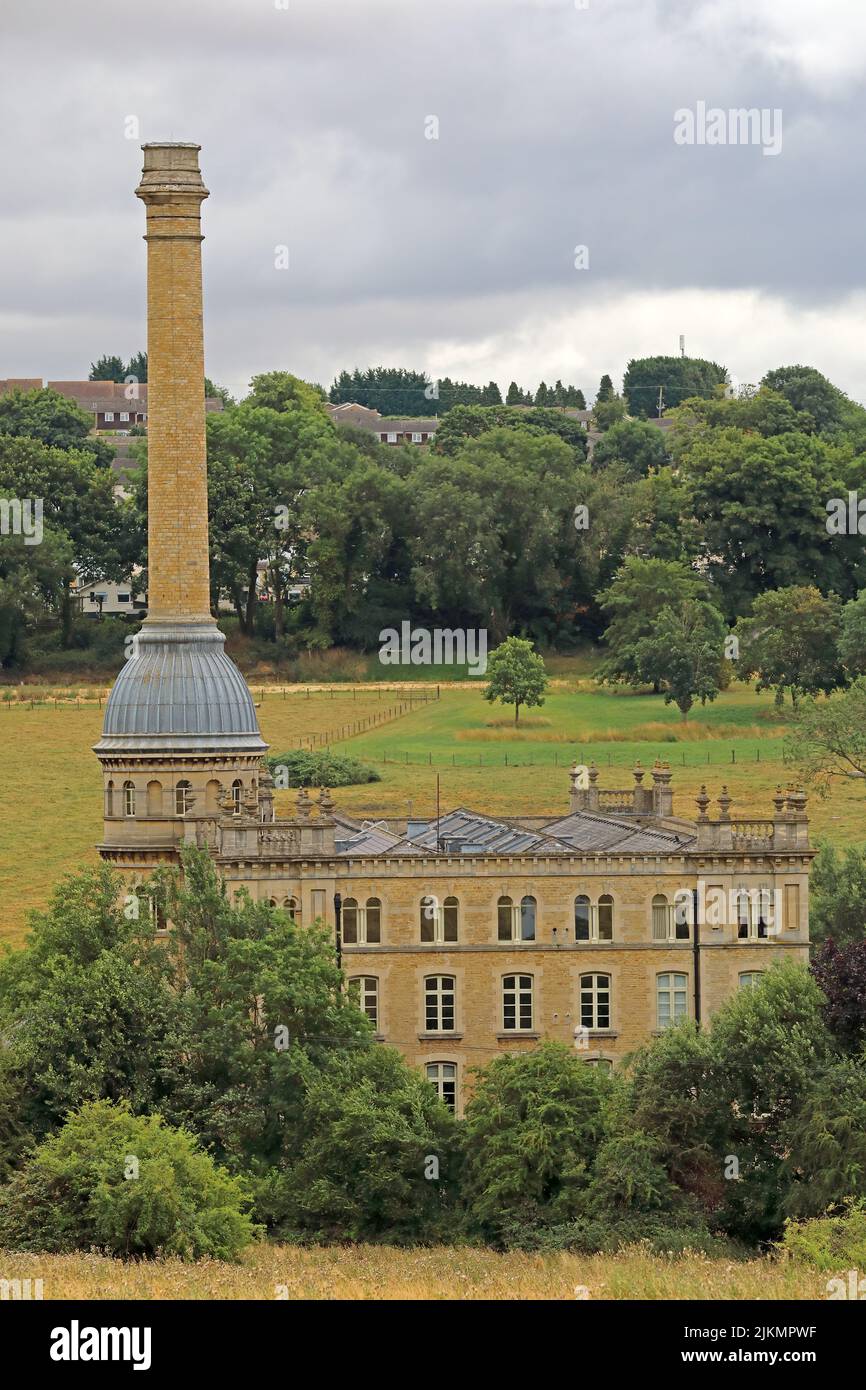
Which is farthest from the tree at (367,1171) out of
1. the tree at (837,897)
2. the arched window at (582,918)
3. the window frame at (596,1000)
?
the tree at (837,897)

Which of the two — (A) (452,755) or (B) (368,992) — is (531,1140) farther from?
(A) (452,755)

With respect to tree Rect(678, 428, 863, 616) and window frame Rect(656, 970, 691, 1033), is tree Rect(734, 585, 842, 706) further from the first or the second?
window frame Rect(656, 970, 691, 1033)

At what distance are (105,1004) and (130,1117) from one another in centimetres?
456

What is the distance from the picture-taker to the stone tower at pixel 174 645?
242 feet

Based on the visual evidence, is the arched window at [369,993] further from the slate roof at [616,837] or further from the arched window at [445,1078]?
the slate roof at [616,837]

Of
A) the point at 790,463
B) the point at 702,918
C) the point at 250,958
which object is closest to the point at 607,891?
the point at 702,918

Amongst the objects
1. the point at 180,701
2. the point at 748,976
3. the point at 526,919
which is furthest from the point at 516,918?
the point at 180,701

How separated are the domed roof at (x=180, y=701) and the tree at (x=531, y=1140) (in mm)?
18680

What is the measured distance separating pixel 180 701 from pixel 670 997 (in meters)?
15.9

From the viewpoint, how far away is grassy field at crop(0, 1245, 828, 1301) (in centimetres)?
4209

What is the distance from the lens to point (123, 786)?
2921 inches

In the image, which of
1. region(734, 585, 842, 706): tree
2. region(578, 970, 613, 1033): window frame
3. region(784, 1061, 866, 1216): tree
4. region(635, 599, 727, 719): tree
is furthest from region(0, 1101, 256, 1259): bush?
region(734, 585, 842, 706): tree

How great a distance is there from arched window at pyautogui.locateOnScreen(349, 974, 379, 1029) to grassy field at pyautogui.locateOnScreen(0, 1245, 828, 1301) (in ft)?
43.9
